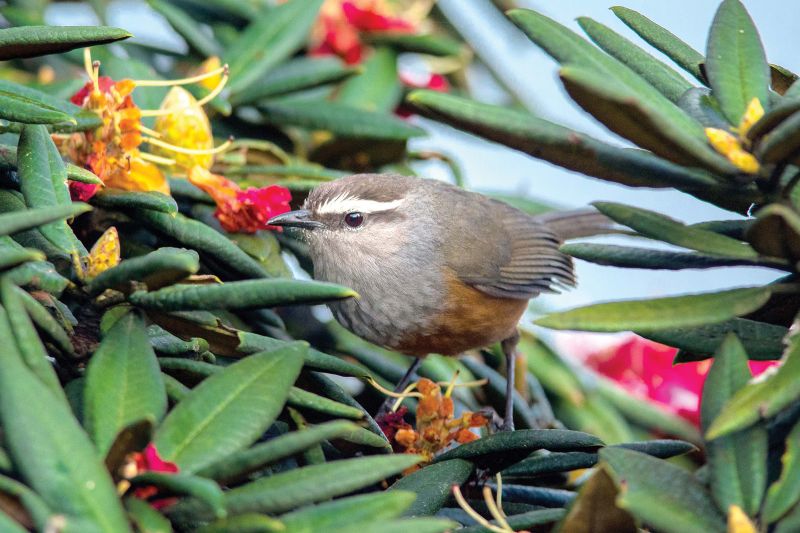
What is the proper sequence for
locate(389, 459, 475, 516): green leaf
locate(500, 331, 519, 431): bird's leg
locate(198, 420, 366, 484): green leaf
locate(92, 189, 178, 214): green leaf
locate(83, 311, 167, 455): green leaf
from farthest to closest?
locate(500, 331, 519, 431): bird's leg, locate(92, 189, 178, 214): green leaf, locate(389, 459, 475, 516): green leaf, locate(83, 311, 167, 455): green leaf, locate(198, 420, 366, 484): green leaf

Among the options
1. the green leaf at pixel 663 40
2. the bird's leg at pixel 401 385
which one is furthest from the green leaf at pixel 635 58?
the bird's leg at pixel 401 385

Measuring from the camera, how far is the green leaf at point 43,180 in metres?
1.68

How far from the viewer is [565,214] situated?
4012mm

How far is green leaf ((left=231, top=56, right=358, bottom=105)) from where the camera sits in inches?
121

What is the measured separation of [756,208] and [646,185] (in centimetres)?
25

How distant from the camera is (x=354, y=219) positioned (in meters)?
3.22

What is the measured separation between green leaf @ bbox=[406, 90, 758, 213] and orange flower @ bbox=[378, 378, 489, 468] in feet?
2.41

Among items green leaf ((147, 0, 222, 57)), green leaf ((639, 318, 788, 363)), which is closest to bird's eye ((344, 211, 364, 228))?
green leaf ((147, 0, 222, 57))

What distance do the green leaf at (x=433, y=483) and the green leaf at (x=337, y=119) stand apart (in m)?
1.47

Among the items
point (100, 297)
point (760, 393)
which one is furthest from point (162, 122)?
point (760, 393)

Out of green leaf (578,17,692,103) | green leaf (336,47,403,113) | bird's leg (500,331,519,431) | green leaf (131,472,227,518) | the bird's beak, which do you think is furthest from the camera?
green leaf (336,47,403,113)

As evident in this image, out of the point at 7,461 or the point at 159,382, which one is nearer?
the point at 7,461

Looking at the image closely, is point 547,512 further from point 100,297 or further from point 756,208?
point 100,297

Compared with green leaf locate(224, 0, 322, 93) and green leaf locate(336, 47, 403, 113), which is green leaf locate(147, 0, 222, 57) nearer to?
green leaf locate(224, 0, 322, 93)
